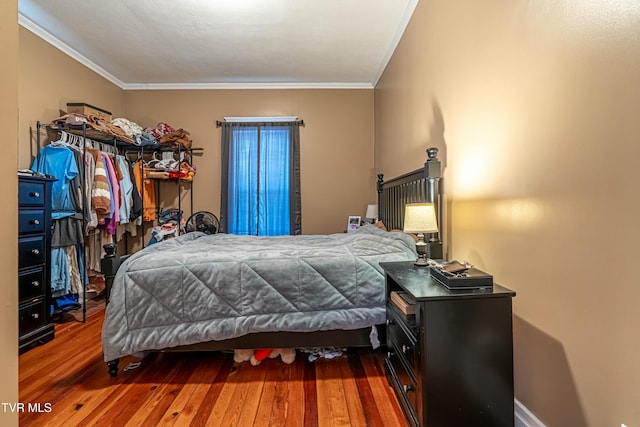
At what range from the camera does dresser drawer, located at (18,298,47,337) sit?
2111 millimetres

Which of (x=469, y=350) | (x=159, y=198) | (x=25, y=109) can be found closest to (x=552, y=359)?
(x=469, y=350)

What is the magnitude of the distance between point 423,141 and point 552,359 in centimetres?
163

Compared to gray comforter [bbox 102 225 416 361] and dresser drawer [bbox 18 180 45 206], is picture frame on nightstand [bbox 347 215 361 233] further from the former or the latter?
dresser drawer [bbox 18 180 45 206]

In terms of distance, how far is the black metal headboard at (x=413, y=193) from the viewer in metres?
1.87

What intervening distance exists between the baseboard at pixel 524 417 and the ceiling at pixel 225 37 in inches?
110

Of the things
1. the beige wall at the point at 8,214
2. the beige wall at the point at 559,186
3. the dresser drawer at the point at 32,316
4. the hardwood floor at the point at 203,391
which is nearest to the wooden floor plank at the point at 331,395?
the hardwood floor at the point at 203,391

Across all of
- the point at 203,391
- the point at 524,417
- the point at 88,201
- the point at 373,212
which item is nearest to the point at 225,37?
the point at 88,201

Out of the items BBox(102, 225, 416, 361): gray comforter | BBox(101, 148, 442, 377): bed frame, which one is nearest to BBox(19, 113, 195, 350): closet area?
BBox(101, 148, 442, 377): bed frame

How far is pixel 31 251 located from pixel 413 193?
9.78ft

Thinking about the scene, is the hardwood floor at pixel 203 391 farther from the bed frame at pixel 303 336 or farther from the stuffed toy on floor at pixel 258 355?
the bed frame at pixel 303 336

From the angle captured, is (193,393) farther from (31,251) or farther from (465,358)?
(31,251)

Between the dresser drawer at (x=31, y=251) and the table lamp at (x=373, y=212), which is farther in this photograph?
the table lamp at (x=373, y=212)

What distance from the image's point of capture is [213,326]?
1.76m

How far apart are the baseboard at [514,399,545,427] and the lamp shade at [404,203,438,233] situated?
83 cm
